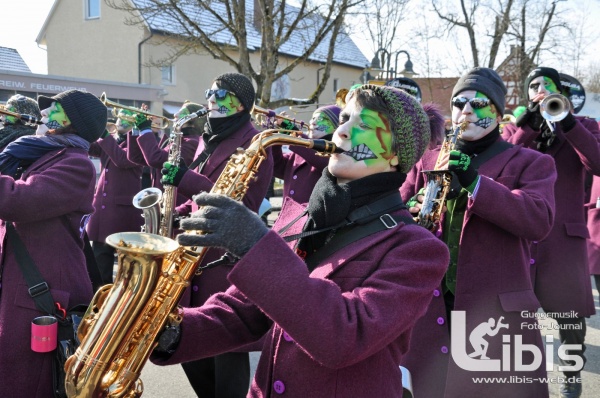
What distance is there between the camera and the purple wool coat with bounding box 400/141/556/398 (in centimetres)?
303

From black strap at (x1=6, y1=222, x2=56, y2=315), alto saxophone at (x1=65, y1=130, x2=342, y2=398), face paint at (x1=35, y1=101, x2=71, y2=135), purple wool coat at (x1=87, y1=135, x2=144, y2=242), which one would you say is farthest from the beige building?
alto saxophone at (x1=65, y1=130, x2=342, y2=398)

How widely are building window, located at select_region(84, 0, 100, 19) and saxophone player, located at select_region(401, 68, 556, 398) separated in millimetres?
27519

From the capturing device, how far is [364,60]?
124ft

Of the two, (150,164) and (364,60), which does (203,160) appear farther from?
(364,60)

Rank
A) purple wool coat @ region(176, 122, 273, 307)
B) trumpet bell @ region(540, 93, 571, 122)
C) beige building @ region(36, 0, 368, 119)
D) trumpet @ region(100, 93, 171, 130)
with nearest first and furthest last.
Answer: purple wool coat @ region(176, 122, 273, 307) < trumpet bell @ region(540, 93, 571, 122) < trumpet @ region(100, 93, 171, 130) < beige building @ region(36, 0, 368, 119)

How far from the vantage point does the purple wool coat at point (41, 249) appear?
2.91 metres

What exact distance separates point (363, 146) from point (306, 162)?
2.76m

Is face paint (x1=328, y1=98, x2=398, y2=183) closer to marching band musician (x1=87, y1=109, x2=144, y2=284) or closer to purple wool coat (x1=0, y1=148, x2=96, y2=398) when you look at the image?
purple wool coat (x1=0, y1=148, x2=96, y2=398)

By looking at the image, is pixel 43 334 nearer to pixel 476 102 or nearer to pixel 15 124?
pixel 476 102

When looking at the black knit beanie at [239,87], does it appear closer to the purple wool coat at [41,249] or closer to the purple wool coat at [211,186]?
the purple wool coat at [211,186]

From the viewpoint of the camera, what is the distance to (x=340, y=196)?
6.38 feet

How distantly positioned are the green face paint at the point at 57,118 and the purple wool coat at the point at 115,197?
2.99m

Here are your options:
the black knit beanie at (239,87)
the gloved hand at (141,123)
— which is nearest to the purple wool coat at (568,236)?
the black knit beanie at (239,87)

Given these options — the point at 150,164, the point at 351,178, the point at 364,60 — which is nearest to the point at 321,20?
the point at 150,164
